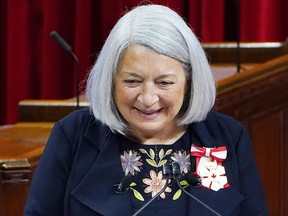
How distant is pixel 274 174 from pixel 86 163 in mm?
1081

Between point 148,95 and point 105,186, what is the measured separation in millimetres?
202

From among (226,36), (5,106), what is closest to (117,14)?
(226,36)

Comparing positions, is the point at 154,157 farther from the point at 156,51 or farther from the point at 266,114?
the point at 266,114

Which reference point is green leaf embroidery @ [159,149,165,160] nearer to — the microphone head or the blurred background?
the microphone head

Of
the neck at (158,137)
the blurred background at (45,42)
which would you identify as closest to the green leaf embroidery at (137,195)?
the neck at (158,137)

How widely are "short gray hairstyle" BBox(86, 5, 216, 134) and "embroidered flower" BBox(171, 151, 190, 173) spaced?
0.21 feet

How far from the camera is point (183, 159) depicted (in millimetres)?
1400

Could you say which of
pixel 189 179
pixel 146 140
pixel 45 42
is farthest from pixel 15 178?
pixel 45 42

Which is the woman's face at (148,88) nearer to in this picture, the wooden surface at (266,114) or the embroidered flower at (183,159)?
the embroidered flower at (183,159)

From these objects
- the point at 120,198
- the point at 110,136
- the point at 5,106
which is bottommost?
the point at 5,106

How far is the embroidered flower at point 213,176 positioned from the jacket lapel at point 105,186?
0.16 metres

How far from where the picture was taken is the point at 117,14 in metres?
3.76

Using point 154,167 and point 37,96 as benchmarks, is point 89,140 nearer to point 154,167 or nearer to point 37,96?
point 154,167

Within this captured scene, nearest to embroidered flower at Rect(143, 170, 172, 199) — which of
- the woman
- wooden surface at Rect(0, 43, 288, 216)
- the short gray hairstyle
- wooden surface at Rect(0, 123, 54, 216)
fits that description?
the woman
